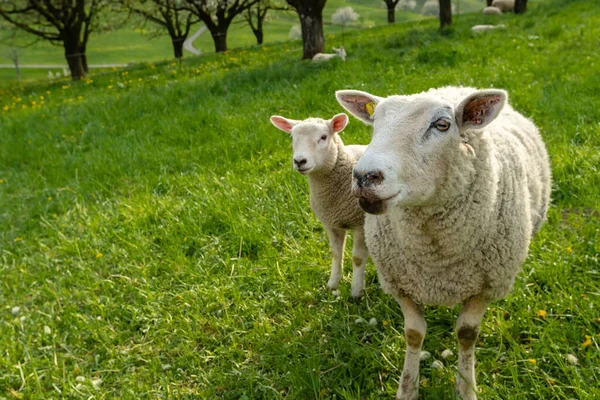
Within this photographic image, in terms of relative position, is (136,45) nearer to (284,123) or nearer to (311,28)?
(311,28)

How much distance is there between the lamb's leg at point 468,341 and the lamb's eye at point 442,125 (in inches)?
37.9

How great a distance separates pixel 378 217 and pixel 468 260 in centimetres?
54

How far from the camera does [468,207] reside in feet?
6.86

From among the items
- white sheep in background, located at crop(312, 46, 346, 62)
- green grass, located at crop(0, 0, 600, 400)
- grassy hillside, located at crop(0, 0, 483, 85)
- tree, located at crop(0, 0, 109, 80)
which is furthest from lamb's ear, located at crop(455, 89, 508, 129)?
grassy hillside, located at crop(0, 0, 483, 85)

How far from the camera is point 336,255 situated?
3.48 m

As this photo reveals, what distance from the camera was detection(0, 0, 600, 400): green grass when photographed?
8.73 feet

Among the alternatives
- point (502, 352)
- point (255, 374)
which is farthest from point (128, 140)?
point (502, 352)

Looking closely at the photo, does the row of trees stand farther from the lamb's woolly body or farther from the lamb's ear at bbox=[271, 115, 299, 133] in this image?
the lamb's woolly body

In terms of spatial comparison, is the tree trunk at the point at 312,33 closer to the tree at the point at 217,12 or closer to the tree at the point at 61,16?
the tree at the point at 61,16

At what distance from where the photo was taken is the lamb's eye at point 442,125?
1.87 meters

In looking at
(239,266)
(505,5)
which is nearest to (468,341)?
(239,266)

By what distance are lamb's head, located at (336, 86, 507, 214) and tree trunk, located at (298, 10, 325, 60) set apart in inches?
Answer: 347

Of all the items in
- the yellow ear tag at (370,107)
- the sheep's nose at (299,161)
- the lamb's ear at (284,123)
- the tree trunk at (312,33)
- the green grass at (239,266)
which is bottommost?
the green grass at (239,266)

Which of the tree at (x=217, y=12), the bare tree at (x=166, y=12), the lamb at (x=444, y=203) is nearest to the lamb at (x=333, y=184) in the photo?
the lamb at (x=444, y=203)
